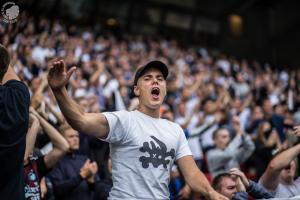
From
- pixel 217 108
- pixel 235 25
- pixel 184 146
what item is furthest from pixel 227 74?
pixel 184 146

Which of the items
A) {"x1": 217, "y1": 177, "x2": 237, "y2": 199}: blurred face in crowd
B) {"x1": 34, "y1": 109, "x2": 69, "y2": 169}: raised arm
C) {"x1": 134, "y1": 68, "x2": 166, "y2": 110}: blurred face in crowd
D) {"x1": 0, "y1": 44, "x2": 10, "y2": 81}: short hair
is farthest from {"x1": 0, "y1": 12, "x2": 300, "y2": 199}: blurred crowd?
{"x1": 134, "y1": 68, "x2": 166, "y2": 110}: blurred face in crowd

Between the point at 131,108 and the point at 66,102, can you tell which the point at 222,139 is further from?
the point at 66,102

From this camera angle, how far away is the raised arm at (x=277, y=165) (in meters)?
4.21

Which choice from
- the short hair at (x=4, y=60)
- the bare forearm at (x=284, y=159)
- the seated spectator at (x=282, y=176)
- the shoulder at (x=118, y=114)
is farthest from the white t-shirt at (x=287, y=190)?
the short hair at (x=4, y=60)

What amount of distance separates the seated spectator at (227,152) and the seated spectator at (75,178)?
1762 millimetres

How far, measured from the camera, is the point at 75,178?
4906 mm

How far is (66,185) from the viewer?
487 cm

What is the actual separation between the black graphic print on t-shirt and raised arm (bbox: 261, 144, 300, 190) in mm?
1372

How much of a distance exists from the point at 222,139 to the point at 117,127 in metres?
3.76

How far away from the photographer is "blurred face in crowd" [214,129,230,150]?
263 inches

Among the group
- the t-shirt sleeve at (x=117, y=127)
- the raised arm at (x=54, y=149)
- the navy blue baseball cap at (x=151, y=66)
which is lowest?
the raised arm at (x=54, y=149)

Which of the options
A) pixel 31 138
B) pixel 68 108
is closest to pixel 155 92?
pixel 68 108

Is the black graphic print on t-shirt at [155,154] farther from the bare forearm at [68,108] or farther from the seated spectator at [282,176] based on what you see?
the seated spectator at [282,176]

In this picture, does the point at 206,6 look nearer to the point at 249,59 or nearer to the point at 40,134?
the point at 249,59
